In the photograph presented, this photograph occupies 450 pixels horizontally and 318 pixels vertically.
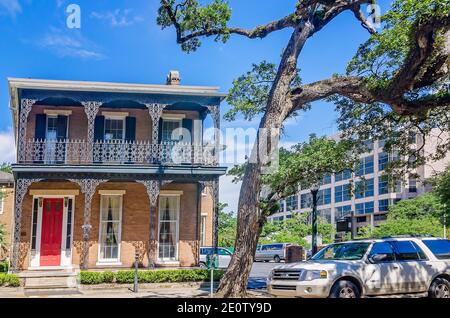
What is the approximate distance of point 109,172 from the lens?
738 inches

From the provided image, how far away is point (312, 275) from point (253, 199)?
3.00 m

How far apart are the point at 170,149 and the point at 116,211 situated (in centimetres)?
326

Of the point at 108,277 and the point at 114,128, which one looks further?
the point at 114,128

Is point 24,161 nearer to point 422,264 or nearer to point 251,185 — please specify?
point 251,185

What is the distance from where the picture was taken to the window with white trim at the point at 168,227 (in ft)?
66.6

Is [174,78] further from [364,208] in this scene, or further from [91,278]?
[364,208]

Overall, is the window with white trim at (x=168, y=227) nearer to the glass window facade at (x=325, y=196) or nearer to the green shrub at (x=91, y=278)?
the green shrub at (x=91, y=278)

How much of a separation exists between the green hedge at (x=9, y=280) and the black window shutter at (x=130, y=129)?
22.3 feet

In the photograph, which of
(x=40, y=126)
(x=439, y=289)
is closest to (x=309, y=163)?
(x=439, y=289)

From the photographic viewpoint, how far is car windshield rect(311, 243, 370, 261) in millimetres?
11970

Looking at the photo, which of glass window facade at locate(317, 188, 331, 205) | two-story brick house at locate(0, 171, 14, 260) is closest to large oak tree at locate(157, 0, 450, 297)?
two-story brick house at locate(0, 171, 14, 260)

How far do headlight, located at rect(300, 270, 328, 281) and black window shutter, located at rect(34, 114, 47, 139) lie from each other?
42.5 feet

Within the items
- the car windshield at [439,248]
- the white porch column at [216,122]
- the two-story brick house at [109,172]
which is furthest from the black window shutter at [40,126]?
the car windshield at [439,248]
